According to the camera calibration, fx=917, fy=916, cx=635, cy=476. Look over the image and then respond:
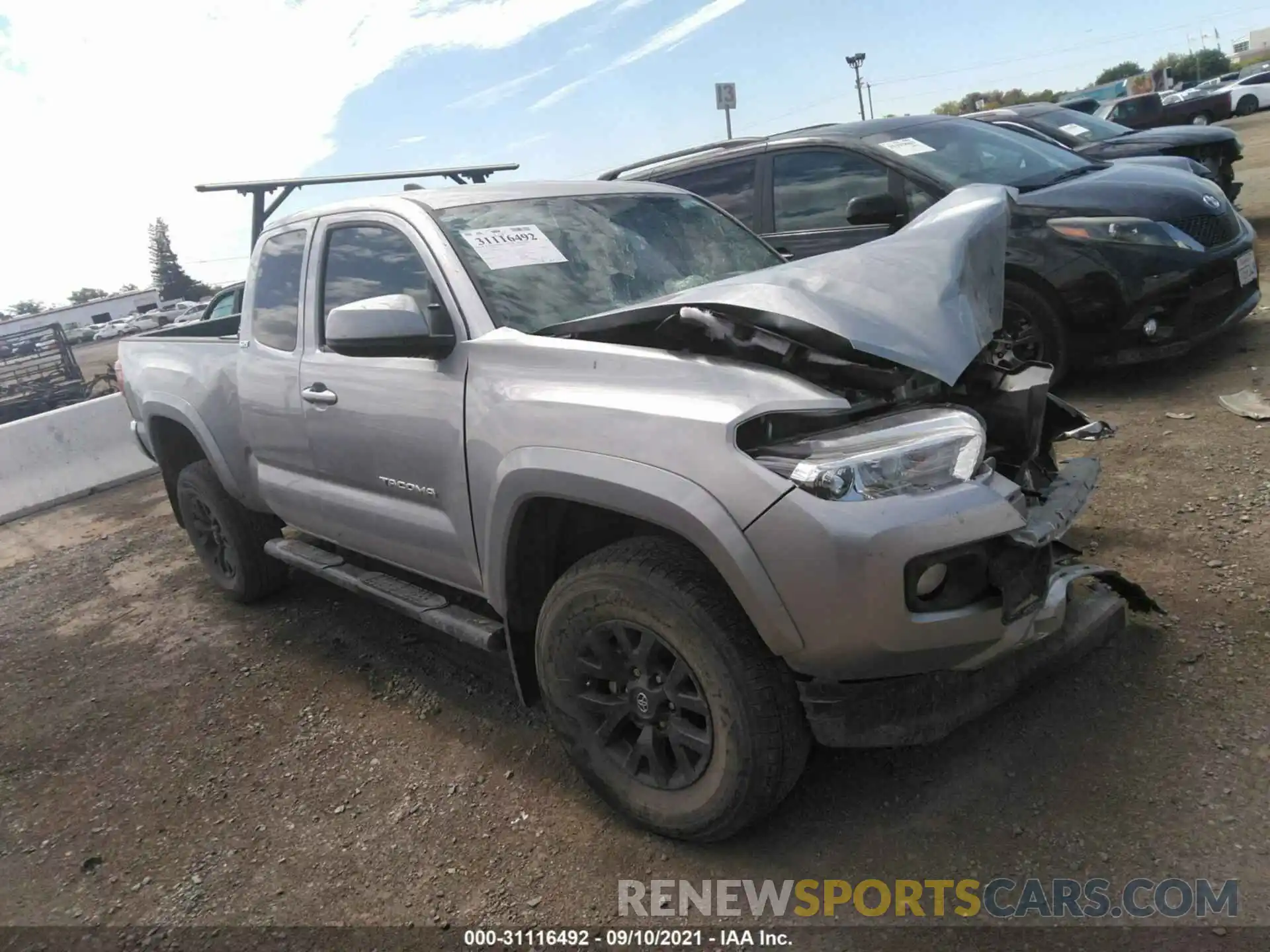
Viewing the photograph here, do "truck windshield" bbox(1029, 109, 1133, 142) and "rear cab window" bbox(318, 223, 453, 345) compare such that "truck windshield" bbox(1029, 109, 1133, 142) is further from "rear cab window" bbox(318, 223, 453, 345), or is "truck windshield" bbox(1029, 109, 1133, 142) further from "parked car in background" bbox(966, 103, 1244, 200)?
"rear cab window" bbox(318, 223, 453, 345)

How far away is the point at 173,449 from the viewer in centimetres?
522

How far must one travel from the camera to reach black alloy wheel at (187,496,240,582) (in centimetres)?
491

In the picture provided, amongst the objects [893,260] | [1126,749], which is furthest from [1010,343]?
[1126,749]

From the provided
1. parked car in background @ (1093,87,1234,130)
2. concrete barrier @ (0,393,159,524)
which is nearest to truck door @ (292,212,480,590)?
concrete barrier @ (0,393,159,524)

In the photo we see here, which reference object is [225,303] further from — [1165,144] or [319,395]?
[1165,144]

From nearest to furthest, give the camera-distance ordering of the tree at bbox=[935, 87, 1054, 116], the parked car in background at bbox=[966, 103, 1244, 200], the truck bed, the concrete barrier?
the truck bed → the concrete barrier → the parked car in background at bbox=[966, 103, 1244, 200] → the tree at bbox=[935, 87, 1054, 116]

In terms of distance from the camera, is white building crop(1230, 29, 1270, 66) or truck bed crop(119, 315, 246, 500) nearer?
truck bed crop(119, 315, 246, 500)

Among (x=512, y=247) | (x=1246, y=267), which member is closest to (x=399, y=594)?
(x=512, y=247)

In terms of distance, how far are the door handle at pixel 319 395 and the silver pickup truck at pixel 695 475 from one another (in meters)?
0.02

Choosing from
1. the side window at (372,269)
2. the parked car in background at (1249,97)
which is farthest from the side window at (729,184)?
the parked car in background at (1249,97)

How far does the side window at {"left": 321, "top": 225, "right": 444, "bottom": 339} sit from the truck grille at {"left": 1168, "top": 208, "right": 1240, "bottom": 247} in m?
4.49

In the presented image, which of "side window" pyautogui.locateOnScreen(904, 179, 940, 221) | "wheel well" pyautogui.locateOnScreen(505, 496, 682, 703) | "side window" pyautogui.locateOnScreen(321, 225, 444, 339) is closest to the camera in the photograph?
"wheel well" pyautogui.locateOnScreen(505, 496, 682, 703)

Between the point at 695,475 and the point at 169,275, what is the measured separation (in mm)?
94997

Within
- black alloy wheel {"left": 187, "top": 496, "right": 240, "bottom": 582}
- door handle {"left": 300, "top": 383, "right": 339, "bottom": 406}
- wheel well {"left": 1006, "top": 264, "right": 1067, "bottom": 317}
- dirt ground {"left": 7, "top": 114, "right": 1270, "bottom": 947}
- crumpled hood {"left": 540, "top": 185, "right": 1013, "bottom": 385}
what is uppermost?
crumpled hood {"left": 540, "top": 185, "right": 1013, "bottom": 385}
